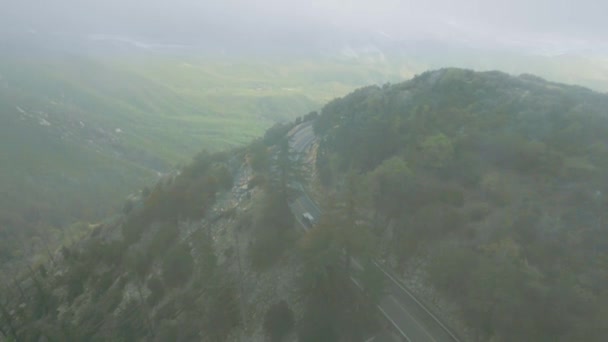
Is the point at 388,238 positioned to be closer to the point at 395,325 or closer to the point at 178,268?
the point at 395,325

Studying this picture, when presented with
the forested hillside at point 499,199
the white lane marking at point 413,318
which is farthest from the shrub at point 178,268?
the white lane marking at point 413,318

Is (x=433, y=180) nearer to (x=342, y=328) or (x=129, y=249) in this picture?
(x=342, y=328)

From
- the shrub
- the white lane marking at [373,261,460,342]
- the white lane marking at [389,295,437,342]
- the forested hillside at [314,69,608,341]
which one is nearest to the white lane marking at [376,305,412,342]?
the white lane marking at [389,295,437,342]

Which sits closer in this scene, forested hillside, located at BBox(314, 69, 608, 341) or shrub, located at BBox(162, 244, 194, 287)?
forested hillside, located at BBox(314, 69, 608, 341)

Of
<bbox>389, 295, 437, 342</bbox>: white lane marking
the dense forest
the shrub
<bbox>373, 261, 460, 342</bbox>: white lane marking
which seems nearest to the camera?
the dense forest

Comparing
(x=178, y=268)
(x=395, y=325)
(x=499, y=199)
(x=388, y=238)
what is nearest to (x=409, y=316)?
(x=395, y=325)

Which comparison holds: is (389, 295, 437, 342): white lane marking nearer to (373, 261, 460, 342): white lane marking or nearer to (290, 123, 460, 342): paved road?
(290, 123, 460, 342): paved road

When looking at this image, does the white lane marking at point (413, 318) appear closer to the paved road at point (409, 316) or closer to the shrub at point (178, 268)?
the paved road at point (409, 316)
